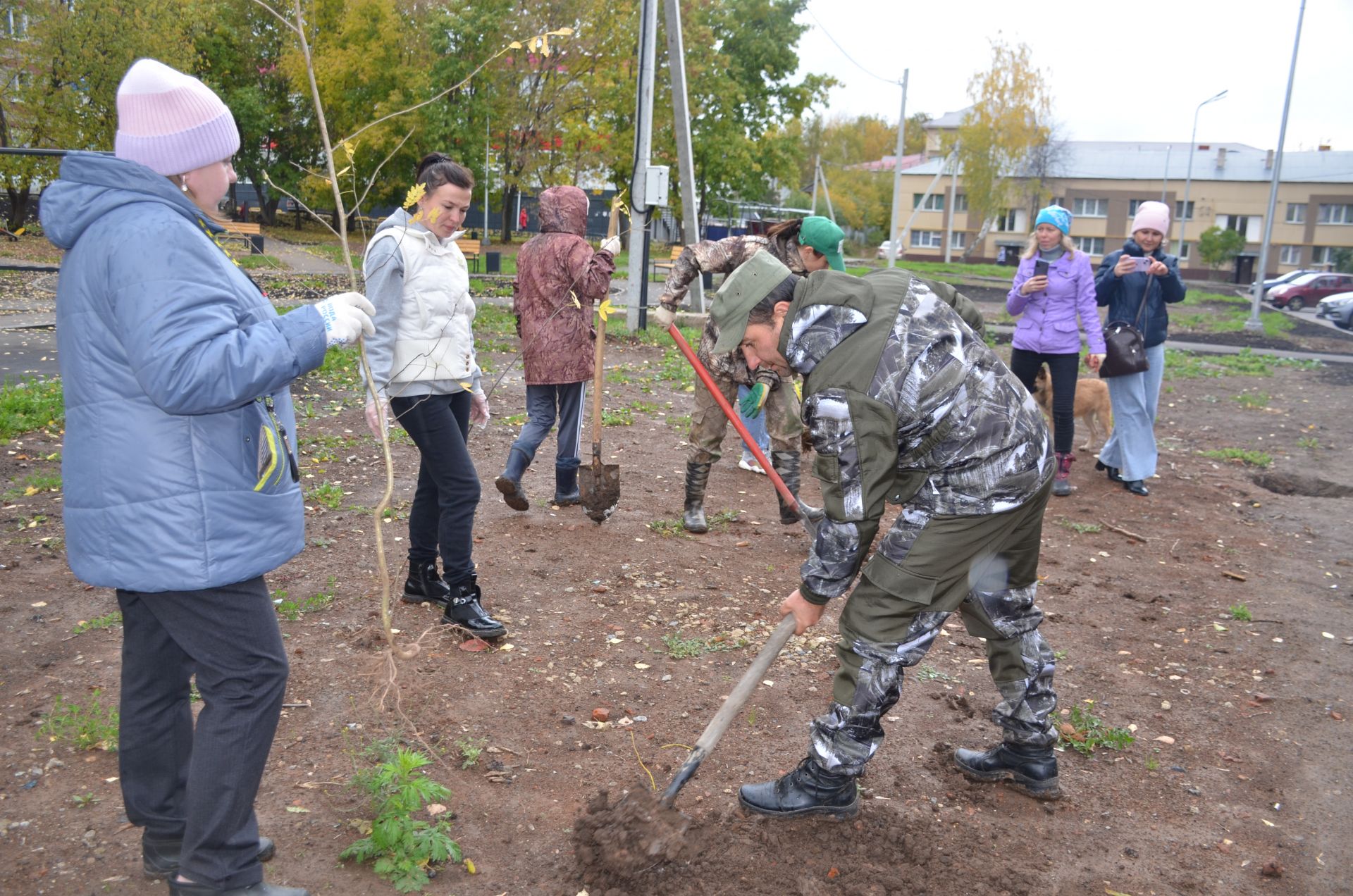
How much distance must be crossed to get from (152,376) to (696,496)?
161 inches

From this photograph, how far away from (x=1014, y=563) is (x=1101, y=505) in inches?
176

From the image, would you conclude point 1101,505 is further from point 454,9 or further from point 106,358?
point 454,9

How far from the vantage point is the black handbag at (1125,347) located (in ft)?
23.1

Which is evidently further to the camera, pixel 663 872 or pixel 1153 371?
pixel 1153 371

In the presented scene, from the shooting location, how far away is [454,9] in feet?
79.9

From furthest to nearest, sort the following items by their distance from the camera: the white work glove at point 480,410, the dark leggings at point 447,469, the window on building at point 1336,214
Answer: the window on building at point 1336,214, the white work glove at point 480,410, the dark leggings at point 447,469

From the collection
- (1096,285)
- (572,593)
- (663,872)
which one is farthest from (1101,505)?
(663,872)

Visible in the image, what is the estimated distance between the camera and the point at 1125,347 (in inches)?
278

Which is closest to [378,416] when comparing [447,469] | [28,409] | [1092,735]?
[447,469]

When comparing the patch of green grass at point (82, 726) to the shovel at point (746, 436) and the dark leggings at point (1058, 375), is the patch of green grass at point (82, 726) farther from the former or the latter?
the dark leggings at point (1058, 375)

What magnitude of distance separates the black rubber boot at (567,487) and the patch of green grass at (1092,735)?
327 centimetres

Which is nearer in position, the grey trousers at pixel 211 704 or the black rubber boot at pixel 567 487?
the grey trousers at pixel 211 704

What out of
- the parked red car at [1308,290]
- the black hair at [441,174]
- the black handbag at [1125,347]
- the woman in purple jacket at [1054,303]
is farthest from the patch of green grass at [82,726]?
the parked red car at [1308,290]

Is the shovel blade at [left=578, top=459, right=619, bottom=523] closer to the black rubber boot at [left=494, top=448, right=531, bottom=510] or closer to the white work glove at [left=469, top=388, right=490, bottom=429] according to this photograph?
the black rubber boot at [left=494, top=448, right=531, bottom=510]
